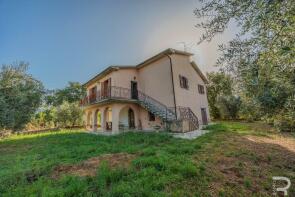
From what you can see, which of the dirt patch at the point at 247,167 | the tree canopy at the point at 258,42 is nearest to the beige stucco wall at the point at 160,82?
the dirt patch at the point at 247,167

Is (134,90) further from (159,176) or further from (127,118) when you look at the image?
(159,176)

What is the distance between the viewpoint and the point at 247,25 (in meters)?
4.28

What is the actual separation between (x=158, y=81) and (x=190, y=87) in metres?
3.66

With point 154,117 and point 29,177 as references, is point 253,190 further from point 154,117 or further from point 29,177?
point 154,117

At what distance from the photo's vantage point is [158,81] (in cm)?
1656

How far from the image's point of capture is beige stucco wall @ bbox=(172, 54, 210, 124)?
51.9 feet

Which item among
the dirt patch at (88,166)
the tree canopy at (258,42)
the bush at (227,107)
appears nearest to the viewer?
the tree canopy at (258,42)

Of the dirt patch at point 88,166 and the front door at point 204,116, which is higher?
the front door at point 204,116

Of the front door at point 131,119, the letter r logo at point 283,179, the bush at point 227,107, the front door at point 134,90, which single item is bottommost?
the letter r logo at point 283,179

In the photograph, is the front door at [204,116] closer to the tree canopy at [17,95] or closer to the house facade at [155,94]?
the house facade at [155,94]

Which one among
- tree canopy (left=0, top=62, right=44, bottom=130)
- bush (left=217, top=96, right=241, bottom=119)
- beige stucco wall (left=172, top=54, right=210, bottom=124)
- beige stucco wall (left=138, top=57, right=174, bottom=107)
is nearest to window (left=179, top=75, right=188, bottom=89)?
beige stucco wall (left=172, top=54, right=210, bottom=124)

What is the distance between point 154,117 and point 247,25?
12.7 m

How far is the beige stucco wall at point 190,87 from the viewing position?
51.9 feet

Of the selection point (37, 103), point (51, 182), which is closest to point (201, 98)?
point (37, 103)
